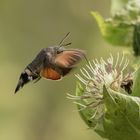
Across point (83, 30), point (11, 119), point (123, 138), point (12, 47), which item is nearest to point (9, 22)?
point (12, 47)

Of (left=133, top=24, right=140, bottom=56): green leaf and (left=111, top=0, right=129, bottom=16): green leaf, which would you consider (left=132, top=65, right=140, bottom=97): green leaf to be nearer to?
(left=133, top=24, right=140, bottom=56): green leaf

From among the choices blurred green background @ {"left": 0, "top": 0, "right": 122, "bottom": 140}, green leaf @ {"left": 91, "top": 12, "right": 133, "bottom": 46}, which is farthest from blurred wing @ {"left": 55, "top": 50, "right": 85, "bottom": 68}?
blurred green background @ {"left": 0, "top": 0, "right": 122, "bottom": 140}

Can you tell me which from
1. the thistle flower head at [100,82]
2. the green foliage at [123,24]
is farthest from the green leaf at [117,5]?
the thistle flower head at [100,82]

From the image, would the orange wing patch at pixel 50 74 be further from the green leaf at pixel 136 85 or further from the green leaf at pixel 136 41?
the green leaf at pixel 136 41

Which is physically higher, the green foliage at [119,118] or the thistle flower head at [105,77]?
the thistle flower head at [105,77]

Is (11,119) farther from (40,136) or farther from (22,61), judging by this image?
(22,61)
